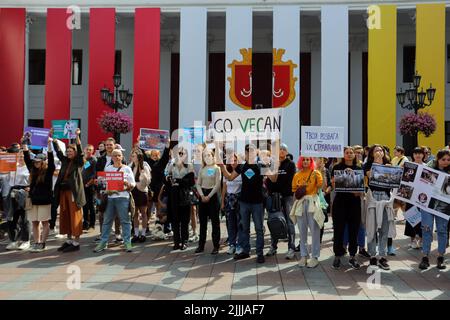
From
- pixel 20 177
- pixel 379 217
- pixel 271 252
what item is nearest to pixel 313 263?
pixel 271 252

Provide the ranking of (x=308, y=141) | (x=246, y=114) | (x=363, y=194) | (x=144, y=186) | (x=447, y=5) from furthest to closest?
(x=447, y=5), (x=144, y=186), (x=246, y=114), (x=308, y=141), (x=363, y=194)

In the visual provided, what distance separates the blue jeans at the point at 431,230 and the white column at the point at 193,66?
14739mm

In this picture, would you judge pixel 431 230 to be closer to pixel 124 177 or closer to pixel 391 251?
pixel 391 251

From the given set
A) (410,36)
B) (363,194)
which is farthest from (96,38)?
(363,194)

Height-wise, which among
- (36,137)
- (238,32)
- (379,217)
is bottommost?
A: (379,217)

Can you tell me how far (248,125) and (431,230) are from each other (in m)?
3.54

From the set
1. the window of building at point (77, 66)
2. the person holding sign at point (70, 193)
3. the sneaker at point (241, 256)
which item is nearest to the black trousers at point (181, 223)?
the sneaker at point (241, 256)

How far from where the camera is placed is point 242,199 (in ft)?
24.4

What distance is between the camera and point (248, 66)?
20.9 metres

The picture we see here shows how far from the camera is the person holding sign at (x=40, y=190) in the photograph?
26.3 feet

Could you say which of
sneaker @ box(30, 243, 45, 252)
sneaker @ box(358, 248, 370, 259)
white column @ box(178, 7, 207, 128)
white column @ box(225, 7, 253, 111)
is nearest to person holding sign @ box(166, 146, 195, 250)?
sneaker @ box(30, 243, 45, 252)
